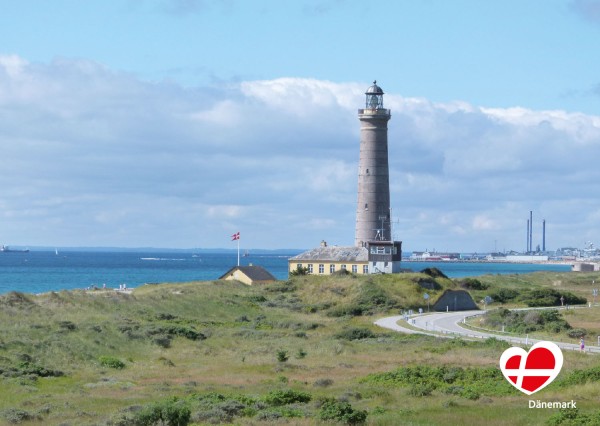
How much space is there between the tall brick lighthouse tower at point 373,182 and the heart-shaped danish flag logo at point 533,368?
6525 cm

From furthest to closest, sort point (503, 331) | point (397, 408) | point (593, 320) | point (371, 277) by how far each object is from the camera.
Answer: point (371, 277) → point (593, 320) → point (503, 331) → point (397, 408)

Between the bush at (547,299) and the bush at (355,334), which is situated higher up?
the bush at (547,299)

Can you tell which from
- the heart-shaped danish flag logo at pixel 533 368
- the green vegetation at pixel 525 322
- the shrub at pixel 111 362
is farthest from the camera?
the green vegetation at pixel 525 322

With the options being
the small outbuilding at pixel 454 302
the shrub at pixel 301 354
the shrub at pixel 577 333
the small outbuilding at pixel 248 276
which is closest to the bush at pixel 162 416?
the shrub at pixel 301 354

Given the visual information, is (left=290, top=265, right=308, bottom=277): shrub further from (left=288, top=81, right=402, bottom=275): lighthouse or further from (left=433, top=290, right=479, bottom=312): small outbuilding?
(left=433, top=290, right=479, bottom=312): small outbuilding

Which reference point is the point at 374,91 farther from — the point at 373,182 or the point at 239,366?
the point at 239,366

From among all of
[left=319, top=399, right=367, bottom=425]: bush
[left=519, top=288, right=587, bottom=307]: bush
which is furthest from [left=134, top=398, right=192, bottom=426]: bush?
[left=519, top=288, right=587, bottom=307]: bush

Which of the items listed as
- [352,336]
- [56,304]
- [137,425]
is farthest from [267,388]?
[56,304]

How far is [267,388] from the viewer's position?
3622 cm

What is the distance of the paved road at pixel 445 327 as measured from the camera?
177ft

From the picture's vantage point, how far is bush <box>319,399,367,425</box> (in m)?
27.4

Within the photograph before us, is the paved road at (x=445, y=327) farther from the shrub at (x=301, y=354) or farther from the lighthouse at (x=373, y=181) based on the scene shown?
the lighthouse at (x=373, y=181)

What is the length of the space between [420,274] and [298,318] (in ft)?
61.7

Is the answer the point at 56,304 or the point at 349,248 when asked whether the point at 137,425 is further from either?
the point at 349,248
